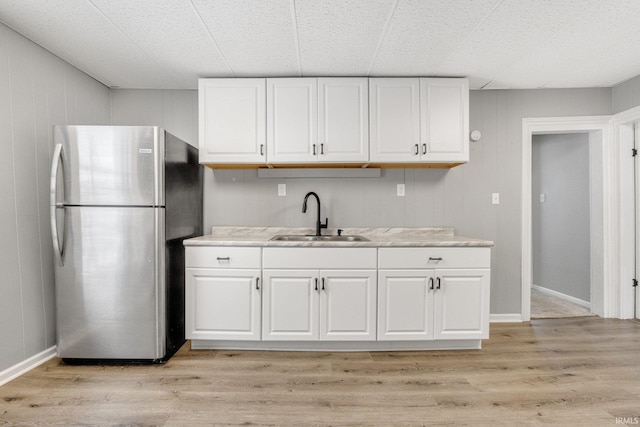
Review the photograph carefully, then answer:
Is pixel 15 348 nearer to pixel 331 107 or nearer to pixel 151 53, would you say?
pixel 151 53

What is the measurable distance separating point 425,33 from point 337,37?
558 millimetres

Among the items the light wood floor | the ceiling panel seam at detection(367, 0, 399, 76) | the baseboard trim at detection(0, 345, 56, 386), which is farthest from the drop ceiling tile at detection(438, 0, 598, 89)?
the baseboard trim at detection(0, 345, 56, 386)

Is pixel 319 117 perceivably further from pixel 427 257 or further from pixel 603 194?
pixel 603 194

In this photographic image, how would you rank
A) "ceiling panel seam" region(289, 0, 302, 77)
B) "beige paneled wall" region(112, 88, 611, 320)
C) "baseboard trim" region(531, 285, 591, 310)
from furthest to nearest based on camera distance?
"baseboard trim" region(531, 285, 591, 310) → "beige paneled wall" region(112, 88, 611, 320) → "ceiling panel seam" region(289, 0, 302, 77)

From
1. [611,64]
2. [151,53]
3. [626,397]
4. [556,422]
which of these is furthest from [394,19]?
[626,397]

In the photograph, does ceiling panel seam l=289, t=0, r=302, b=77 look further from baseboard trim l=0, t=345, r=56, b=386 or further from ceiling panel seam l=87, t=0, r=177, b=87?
baseboard trim l=0, t=345, r=56, b=386

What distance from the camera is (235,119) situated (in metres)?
2.56

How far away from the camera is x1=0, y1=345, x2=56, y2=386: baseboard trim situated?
1.92 meters

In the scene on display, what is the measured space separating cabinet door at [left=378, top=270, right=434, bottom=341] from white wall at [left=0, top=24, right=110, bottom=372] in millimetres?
2343

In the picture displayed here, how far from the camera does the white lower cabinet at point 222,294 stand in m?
2.31

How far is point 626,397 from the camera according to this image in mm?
1766

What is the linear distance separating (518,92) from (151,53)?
3137 millimetres

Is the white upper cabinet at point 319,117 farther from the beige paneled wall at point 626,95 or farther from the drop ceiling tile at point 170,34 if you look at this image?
the beige paneled wall at point 626,95

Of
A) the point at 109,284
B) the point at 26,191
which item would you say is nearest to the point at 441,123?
the point at 109,284
